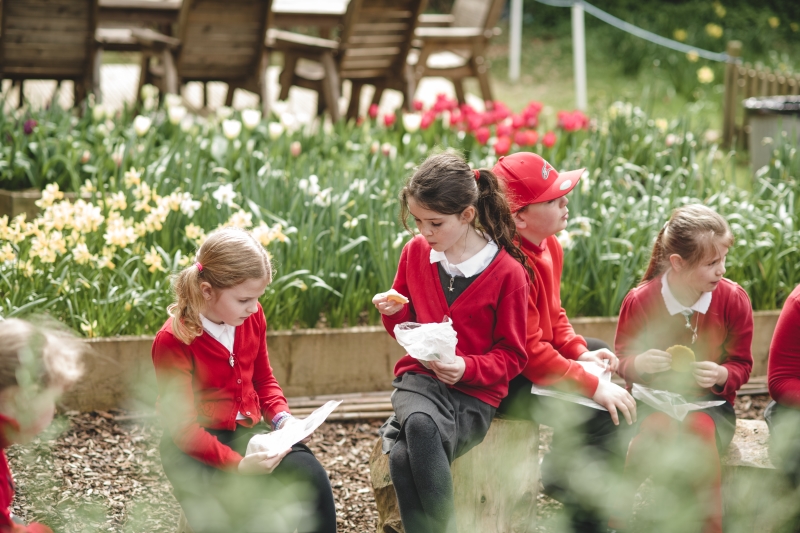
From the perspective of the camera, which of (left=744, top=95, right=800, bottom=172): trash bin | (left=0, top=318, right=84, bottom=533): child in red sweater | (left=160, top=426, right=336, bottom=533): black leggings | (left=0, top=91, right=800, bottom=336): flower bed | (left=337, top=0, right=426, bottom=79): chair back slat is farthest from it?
(left=337, top=0, right=426, bottom=79): chair back slat

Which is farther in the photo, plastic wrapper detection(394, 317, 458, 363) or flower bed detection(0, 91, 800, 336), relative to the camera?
flower bed detection(0, 91, 800, 336)

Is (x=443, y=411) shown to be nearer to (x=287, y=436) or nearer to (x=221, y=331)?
(x=287, y=436)

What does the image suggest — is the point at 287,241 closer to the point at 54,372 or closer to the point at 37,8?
the point at 54,372

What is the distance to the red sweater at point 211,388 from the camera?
2154 millimetres

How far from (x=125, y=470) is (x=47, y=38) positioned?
3.87 metres

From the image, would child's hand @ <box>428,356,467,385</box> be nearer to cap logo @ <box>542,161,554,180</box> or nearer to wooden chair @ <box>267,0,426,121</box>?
cap logo @ <box>542,161,554,180</box>

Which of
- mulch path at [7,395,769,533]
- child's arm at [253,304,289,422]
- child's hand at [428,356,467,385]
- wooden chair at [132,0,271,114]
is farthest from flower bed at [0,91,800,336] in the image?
child's hand at [428,356,467,385]

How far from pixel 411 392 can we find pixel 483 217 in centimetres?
51

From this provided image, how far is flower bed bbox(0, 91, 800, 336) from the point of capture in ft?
10.9

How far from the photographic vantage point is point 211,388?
2281 millimetres

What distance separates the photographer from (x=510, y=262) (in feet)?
7.91

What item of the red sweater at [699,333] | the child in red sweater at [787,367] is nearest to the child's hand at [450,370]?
the red sweater at [699,333]

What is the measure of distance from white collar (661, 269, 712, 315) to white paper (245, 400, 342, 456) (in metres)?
→ 1.07

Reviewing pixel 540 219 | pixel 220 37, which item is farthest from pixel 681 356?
pixel 220 37
